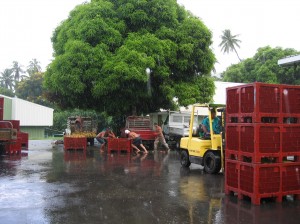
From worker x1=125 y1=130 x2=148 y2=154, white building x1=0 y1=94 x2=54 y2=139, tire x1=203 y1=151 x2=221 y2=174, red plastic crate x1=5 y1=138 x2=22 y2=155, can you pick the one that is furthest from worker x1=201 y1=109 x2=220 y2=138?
white building x1=0 y1=94 x2=54 y2=139

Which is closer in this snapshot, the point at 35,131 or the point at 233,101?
the point at 233,101

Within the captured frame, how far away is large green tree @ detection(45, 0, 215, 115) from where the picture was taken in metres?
19.6

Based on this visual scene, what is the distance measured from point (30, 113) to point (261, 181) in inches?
1636

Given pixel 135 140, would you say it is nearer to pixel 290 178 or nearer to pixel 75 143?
pixel 75 143

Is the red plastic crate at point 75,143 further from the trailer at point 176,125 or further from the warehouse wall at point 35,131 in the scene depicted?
the warehouse wall at point 35,131

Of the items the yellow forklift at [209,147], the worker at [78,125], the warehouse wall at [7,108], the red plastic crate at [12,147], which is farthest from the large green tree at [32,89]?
the yellow forklift at [209,147]

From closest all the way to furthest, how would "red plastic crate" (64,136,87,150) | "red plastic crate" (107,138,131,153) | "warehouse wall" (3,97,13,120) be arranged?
"red plastic crate" (107,138,131,153), "red plastic crate" (64,136,87,150), "warehouse wall" (3,97,13,120)

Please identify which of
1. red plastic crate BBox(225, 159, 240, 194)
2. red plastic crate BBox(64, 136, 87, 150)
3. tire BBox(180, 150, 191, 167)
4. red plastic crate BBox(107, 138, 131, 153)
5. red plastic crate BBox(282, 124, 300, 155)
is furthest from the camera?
red plastic crate BBox(64, 136, 87, 150)

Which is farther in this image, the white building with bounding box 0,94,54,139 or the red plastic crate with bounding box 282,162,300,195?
the white building with bounding box 0,94,54,139

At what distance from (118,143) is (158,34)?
23.2 feet

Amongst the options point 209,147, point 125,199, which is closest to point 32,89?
point 209,147

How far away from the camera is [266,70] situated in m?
38.0

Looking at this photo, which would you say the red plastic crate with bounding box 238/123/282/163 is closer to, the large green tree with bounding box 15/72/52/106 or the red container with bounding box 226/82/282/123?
the red container with bounding box 226/82/282/123

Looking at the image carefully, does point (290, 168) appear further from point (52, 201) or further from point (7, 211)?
point (7, 211)
